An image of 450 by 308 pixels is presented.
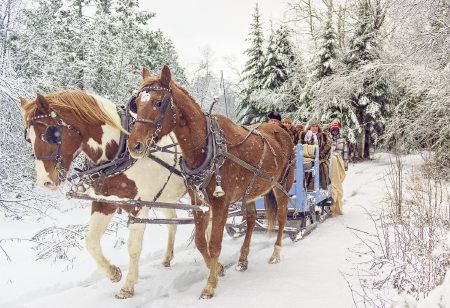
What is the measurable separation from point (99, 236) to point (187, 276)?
51.8 inches

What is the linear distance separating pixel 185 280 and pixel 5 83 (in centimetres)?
420

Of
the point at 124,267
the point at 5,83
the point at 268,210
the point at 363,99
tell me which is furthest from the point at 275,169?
the point at 363,99

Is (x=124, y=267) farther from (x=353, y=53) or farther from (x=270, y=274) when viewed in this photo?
(x=353, y=53)

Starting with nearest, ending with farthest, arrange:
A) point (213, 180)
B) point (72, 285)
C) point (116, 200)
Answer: point (116, 200)
point (213, 180)
point (72, 285)

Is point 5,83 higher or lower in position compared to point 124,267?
higher

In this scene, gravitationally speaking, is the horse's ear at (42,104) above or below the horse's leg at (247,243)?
above

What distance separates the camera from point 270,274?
164 inches

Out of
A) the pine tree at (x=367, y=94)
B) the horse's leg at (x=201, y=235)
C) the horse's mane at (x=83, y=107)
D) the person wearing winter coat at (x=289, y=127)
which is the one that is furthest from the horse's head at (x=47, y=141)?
the pine tree at (x=367, y=94)

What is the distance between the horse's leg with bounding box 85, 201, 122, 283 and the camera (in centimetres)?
344

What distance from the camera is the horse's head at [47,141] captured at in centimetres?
299

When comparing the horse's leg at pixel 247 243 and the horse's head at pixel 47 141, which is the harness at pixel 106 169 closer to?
the horse's head at pixel 47 141

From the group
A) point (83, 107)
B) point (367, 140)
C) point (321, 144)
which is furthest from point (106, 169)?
point (367, 140)

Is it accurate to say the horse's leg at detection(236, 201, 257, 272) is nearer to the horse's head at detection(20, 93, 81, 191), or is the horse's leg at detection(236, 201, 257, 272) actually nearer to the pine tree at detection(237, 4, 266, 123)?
the horse's head at detection(20, 93, 81, 191)

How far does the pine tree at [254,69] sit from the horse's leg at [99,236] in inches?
677
